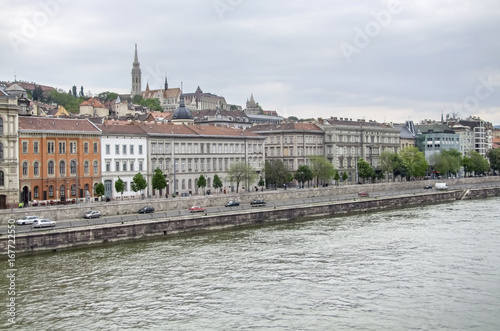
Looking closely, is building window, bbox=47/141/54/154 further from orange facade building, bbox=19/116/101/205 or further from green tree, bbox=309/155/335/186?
green tree, bbox=309/155/335/186

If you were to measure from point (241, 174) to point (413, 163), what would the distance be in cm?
3748

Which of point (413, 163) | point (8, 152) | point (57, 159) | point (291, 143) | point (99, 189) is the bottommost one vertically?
point (99, 189)

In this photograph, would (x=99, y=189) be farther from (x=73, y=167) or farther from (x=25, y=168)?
(x=25, y=168)

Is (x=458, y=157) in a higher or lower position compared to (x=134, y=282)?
higher

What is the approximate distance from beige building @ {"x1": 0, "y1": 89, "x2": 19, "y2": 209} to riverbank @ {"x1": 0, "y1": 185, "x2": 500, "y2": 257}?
13721 mm


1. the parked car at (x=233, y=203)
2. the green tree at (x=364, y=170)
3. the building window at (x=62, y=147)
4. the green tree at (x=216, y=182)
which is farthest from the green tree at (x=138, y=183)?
the green tree at (x=364, y=170)

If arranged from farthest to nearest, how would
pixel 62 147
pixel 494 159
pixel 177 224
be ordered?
pixel 494 159, pixel 62 147, pixel 177 224

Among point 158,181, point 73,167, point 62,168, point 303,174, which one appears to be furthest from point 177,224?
point 303,174

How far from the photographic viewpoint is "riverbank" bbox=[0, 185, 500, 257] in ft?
129

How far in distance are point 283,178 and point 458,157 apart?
4616 cm

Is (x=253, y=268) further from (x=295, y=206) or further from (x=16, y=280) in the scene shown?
(x=295, y=206)

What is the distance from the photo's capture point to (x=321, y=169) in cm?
8869

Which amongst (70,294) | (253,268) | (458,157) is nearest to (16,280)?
(70,294)

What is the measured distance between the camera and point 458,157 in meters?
114
